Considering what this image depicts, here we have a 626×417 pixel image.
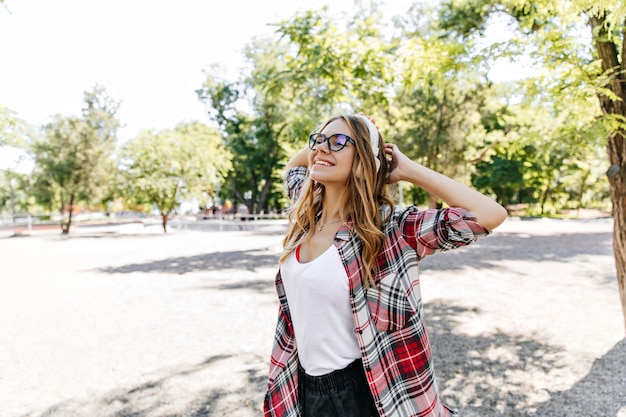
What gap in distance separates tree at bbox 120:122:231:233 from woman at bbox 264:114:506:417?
67.2 feet

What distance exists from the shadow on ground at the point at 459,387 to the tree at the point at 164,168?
59.1 ft

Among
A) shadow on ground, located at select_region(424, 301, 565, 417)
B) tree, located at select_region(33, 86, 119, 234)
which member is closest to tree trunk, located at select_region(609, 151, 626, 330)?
shadow on ground, located at select_region(424, 301, 565, 417)

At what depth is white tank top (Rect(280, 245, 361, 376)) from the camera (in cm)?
155

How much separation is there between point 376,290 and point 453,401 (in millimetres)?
2648

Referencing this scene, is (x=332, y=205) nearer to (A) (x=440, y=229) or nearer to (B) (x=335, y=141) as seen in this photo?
(B) (x=335, y=141)

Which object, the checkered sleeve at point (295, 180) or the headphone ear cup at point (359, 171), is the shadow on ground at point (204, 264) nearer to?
the checkered sleeve at point (295, 180)

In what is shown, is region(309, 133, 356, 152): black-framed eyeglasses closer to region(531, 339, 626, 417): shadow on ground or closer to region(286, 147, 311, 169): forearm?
region(286, 147, 311, 169): forearm

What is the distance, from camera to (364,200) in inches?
63.2

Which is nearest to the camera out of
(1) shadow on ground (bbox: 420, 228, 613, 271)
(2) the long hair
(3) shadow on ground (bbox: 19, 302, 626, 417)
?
(2) the long hair

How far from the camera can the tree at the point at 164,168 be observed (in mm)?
21109

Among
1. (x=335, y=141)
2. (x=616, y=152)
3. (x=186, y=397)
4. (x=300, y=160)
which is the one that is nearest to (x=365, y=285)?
(x=335, y=141)

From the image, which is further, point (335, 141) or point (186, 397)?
point (186, 397)

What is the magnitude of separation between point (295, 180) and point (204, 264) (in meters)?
9.81

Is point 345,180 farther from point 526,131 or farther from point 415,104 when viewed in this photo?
point 415,104
